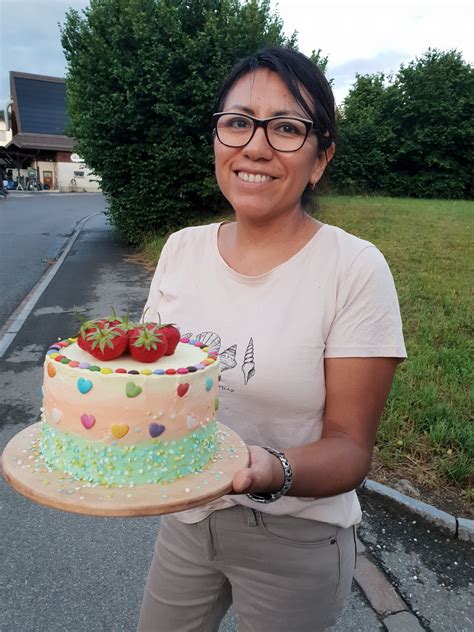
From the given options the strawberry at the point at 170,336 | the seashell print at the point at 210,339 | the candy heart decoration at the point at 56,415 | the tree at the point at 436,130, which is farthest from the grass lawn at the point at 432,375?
the tree at the point at 436,130

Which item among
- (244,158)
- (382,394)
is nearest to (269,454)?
(382,394)

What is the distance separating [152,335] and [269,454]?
437 millimetres

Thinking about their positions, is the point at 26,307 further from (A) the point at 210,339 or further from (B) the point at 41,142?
(B) the point at 41,142

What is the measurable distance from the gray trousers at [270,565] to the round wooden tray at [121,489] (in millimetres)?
255

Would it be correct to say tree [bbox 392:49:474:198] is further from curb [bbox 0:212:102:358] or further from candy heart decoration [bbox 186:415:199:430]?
candy heart decoration [bbox 186:415:199:430]

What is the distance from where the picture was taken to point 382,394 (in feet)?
4.59

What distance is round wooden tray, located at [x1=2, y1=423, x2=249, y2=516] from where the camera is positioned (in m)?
1.21

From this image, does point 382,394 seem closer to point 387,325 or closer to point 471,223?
point 387,325

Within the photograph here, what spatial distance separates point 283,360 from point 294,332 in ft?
0.28

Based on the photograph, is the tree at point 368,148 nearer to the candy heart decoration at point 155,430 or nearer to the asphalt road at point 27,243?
the asphalt road at point 27,243

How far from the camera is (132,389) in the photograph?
4.34ft

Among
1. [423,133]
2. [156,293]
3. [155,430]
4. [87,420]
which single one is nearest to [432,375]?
[156,293]

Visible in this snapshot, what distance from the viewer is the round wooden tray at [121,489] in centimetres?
121

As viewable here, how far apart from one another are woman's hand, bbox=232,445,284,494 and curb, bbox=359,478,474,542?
8.04 feet
